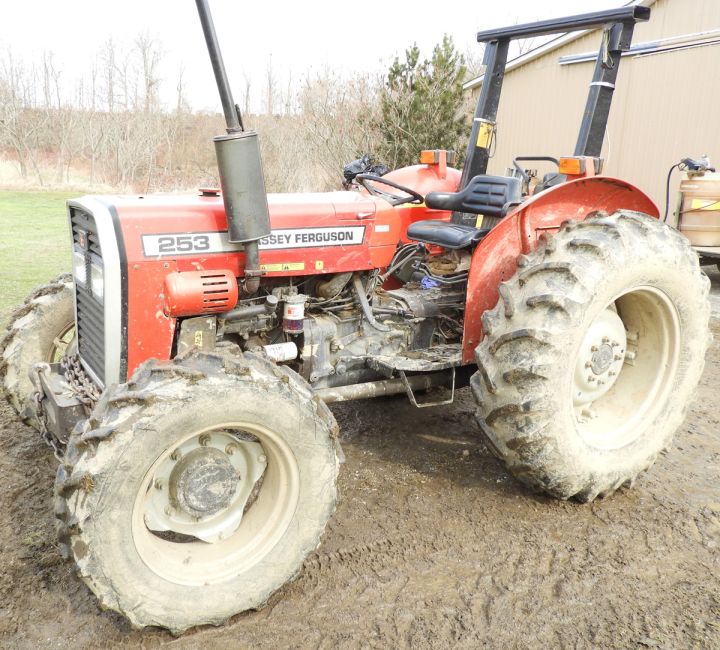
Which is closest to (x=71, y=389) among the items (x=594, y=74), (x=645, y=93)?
(x=594, y=74)

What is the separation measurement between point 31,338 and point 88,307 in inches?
29.4

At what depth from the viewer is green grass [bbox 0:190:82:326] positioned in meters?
7.50

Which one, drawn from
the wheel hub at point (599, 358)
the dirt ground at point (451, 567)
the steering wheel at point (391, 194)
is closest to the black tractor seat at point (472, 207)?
the steering wheel at point (391, 194)

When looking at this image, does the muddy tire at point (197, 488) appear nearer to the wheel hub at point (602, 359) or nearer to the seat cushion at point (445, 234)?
the seat cushion at point (445, 234)

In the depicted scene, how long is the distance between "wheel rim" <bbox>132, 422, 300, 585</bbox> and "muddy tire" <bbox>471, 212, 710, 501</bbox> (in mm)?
1009

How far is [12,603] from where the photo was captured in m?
2.53

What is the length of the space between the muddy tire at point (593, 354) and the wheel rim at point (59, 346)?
2240 millimetres

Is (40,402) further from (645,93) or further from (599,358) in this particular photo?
(645,93)

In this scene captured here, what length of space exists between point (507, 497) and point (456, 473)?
334mm

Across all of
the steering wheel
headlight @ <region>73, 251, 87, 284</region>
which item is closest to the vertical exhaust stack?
headlight @ <region>73, 251, 87, 284</region>

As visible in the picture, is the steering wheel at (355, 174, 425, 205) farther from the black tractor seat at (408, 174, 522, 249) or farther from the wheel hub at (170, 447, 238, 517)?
the wheel hub at (170, 447, 238, 517)

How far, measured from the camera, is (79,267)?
317 centimetres

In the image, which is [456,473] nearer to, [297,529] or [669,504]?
[669,504]

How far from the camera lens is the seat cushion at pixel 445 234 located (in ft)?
11.4
